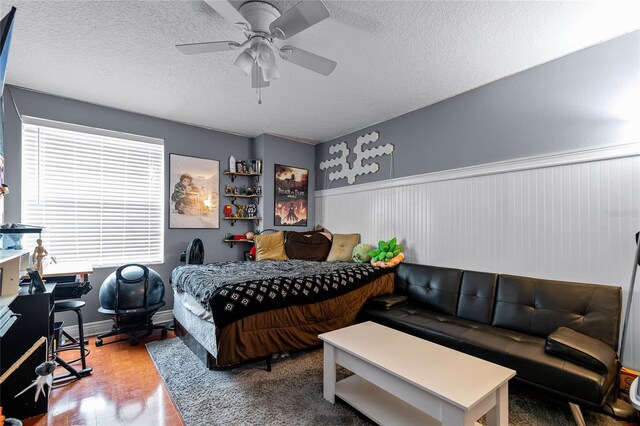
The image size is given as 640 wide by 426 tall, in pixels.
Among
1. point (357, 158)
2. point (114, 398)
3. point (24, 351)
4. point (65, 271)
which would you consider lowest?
point (114, 398)

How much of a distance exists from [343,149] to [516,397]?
3579 mm

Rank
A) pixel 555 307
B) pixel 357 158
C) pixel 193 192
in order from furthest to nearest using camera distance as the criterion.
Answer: pixel 357 158
pixel 193 192
pixel 555 307

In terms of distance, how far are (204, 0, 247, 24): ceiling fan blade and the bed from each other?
1.95 metres

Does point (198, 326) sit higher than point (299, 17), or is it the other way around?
point (299, 17)

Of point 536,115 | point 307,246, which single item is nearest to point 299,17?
point 536,115

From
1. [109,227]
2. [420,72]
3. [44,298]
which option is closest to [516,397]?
[420,72]

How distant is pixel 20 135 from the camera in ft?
9.99

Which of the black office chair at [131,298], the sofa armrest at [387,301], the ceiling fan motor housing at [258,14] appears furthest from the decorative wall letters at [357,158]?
the black office chair at [131,298]

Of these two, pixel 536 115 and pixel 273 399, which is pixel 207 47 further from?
pixel 536 115

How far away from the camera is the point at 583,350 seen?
179cm

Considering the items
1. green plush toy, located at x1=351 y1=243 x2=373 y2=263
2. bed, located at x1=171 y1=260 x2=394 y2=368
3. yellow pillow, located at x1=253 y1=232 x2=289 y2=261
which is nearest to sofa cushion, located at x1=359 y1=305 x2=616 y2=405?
bed, located at x1=171 y1=260 x2=394 y2=368

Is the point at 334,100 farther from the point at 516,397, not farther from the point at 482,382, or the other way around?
the point at 516,397

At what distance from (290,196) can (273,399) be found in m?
3.14

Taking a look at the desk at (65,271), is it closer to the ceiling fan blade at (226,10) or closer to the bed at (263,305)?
the bed at (263,305)
